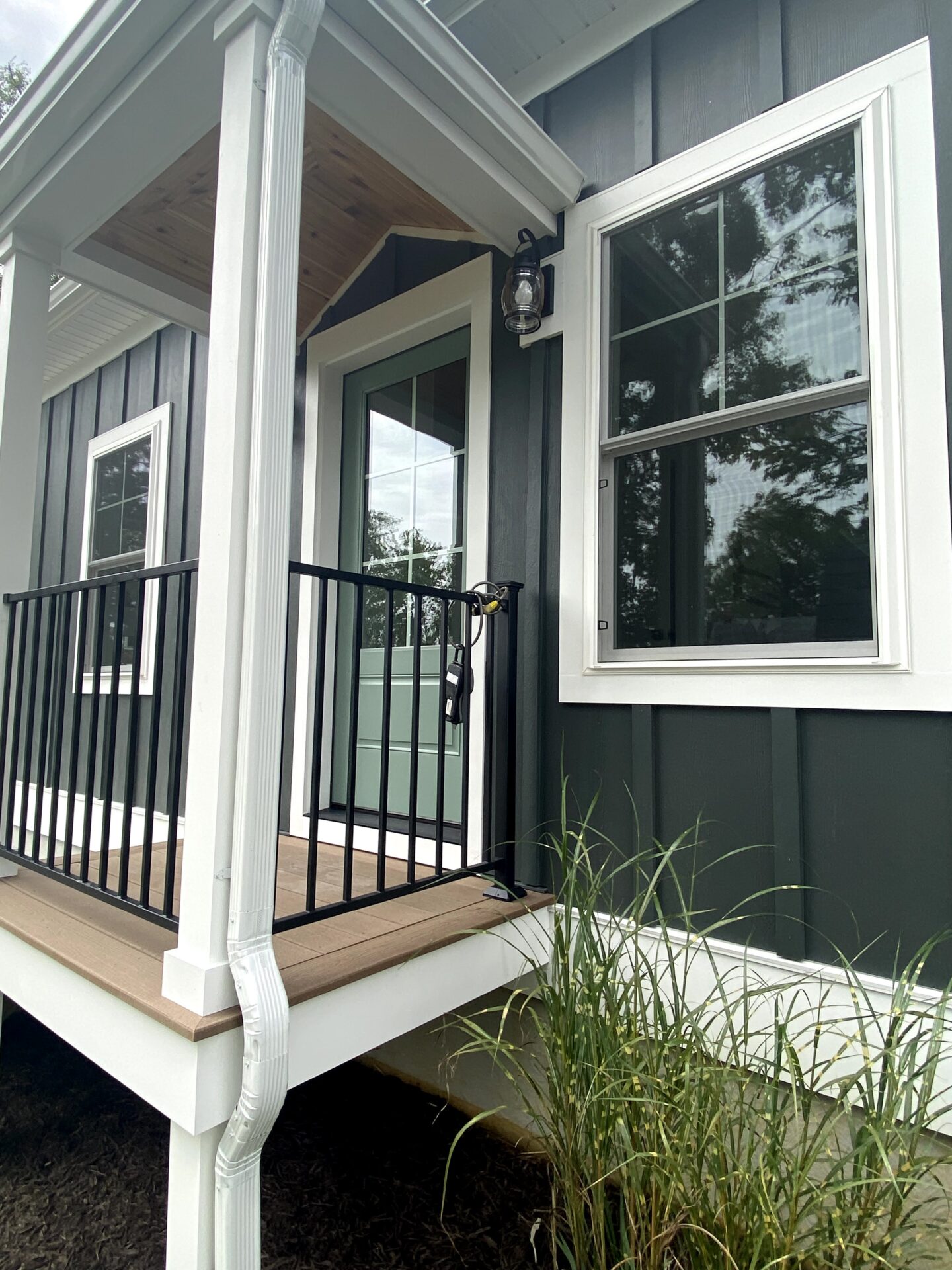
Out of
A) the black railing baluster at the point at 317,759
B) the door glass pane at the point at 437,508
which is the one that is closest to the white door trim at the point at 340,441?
the door glass pane at the point at 437,508

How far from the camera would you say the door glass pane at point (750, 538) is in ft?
5.96

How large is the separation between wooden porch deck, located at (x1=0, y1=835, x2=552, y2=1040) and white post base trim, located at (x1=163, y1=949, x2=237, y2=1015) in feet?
0.05

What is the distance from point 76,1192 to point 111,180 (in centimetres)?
287

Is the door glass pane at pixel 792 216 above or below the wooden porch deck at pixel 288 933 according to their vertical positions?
above

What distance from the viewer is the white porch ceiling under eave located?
1704 mm

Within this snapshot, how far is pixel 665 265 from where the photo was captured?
2.21 m

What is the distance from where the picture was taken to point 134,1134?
225 cm

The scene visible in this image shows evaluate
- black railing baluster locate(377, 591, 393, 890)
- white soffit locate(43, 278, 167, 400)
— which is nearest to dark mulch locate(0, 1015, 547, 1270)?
black railing baluster locate(377, 591, 393, 890)

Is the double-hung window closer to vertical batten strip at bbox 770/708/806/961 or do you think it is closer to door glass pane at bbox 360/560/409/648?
vertical batten strip at bbox 770/708/806/961

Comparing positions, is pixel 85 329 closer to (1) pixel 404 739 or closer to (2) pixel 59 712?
(2) pixel 59 712

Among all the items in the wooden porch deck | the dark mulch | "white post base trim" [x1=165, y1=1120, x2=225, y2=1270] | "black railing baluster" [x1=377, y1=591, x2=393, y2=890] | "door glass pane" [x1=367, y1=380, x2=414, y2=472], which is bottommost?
the dark mulch

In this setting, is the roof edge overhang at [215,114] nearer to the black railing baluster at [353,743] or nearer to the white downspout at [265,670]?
the white downspout at [265,670]

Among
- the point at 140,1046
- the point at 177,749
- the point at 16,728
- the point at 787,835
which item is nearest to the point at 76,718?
the point at 16,728

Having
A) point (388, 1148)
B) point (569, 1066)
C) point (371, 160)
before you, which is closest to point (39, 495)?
point (371, 160)
